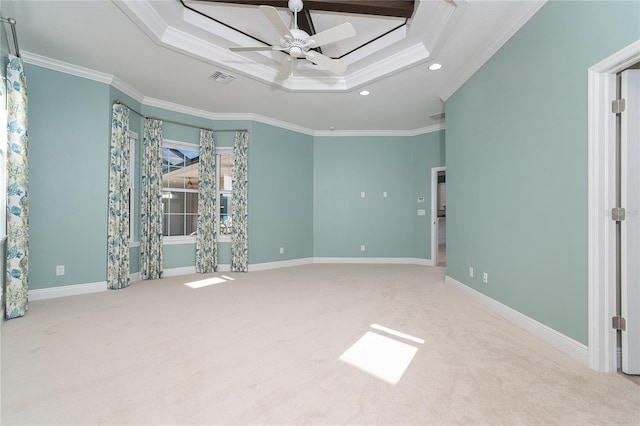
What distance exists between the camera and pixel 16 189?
3057mm

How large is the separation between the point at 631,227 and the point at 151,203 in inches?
225

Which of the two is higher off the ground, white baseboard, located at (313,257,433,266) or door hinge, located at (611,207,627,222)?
door hinge, located at (611,207,627,222)

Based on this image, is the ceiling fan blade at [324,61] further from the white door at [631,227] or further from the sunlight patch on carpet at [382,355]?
the sunlight patch on carpet at [382,355]

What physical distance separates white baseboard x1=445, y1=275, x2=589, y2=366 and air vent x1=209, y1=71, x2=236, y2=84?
4.37 metres

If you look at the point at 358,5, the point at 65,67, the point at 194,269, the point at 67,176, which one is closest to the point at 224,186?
the point at 194,269

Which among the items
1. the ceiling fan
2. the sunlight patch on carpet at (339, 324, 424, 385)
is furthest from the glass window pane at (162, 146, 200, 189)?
the sunlight patch on carpet at (339, 324, 424, 385)

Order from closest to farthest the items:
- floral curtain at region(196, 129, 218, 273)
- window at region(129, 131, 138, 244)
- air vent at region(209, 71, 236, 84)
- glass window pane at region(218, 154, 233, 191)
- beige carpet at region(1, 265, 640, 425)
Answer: beige carpet at region(1, 265, 640, 425)
air vent at region(209, 71, 236, 84)
window at region(129, 131, 138, 244)
floral curtain at region(196, 129, 218, 273)
glass window pane at region(218, 154, 233, 191)

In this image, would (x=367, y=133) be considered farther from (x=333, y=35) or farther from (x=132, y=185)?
(x=132, y=185)

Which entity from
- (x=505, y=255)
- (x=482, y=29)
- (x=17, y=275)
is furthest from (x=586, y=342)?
(x=17, y=275)

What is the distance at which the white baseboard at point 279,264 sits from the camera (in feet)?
19.1

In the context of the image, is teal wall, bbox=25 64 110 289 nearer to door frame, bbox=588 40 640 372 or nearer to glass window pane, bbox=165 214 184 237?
glass window pane, bbox=165 214 184 237

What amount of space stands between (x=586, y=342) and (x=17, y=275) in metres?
5.15

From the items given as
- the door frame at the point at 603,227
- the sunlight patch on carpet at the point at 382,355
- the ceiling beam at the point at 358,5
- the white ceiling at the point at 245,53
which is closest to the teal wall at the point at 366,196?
the white ceiling at the point at 245,53

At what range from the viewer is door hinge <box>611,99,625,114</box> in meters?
2.05
